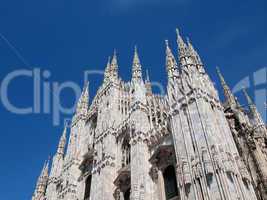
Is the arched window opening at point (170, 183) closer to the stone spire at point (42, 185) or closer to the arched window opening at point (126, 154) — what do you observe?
the arched window opening at point (126, 154)

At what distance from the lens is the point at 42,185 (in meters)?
34.4

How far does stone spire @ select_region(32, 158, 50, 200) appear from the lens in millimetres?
33306

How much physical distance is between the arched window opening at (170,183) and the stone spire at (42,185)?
19.2 metres

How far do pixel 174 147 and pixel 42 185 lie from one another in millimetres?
21548

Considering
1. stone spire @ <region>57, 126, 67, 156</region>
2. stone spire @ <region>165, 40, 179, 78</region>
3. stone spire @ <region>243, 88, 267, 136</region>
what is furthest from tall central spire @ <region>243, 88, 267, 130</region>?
stone spire @ <region>57, 126, 67, 156</region>

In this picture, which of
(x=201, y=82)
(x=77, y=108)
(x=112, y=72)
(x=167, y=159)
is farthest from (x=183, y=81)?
(x=77, y=108)

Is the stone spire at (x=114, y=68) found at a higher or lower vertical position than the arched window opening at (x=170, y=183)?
higher

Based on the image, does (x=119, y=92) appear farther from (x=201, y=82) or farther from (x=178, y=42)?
(x=201, y=82)

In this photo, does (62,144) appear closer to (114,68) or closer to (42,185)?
(42,185)

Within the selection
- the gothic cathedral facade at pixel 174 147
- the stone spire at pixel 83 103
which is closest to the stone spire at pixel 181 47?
the gothic cathedral facade at pixel 174 147

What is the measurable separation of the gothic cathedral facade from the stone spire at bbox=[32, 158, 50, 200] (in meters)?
3.57

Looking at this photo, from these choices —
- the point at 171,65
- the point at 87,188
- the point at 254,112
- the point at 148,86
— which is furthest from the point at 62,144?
the point at 254,112

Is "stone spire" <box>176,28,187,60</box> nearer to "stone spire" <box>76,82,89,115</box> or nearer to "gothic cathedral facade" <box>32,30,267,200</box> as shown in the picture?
"gothic cathedral facade" <box>32,30,267,200</box>

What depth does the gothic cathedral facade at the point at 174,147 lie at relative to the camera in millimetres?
14336
